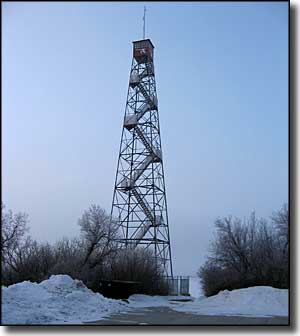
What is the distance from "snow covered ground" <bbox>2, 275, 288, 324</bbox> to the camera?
480 inches

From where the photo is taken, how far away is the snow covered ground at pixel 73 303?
12180 millimetres

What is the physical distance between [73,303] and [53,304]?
1.14 meters

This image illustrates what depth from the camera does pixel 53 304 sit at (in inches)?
576

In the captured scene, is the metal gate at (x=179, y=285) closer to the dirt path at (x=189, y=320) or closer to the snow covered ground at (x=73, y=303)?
the snow covered ground at (x=73, y=303)

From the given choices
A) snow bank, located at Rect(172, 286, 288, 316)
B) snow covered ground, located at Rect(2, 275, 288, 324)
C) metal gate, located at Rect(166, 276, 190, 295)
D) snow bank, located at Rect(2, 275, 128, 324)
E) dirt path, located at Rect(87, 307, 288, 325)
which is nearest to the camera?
snow bank, located at Rect(2, 275, 128, 324)

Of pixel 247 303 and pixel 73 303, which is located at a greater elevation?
pixel 73 303

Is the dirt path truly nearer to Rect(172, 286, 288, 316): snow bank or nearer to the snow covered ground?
the snow covered ground

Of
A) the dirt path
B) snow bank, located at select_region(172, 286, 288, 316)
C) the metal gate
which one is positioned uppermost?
the dirt path

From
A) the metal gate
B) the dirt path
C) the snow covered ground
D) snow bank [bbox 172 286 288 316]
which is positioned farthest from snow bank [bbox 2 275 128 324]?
the metal gate

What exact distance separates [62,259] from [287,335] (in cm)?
2109

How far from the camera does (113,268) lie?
26.8m

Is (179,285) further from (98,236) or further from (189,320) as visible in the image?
(189,320)

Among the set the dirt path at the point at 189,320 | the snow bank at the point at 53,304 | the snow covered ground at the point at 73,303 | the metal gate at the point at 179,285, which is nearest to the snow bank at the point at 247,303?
the snow covered ground at the point at 73,303

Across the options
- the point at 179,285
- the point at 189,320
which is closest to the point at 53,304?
the point at 189,320
